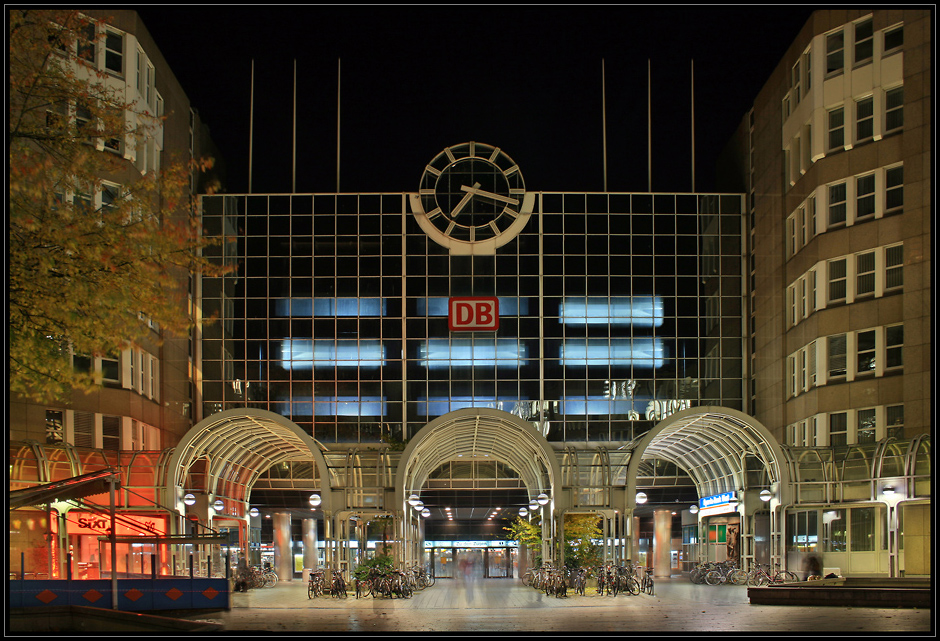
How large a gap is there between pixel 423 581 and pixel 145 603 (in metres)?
17.1

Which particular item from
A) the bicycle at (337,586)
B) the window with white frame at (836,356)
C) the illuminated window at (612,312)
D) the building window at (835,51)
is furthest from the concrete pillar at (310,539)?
the building window at (835,51)

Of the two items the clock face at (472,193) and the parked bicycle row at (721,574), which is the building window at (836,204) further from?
the clock face at (472,193)

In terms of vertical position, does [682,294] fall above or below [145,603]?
above

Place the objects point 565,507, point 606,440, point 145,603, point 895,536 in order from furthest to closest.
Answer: point 606,440 < point 565,507 < point 895,536 < point 145,603

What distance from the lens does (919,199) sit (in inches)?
1353

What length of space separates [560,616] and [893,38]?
25.1 meters

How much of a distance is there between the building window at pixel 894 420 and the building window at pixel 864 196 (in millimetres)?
7201

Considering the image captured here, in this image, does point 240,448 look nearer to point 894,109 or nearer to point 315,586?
point 315,586

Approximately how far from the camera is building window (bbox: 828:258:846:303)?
38.3 m

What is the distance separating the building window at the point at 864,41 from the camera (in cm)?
3772

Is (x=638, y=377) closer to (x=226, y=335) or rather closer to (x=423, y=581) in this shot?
(x=423, y=581)

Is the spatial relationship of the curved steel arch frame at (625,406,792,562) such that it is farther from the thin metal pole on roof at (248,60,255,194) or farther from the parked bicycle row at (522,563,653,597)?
the thin metal pole on roof at (248,60,255,194)

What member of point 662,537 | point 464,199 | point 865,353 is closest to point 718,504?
point 865,353
